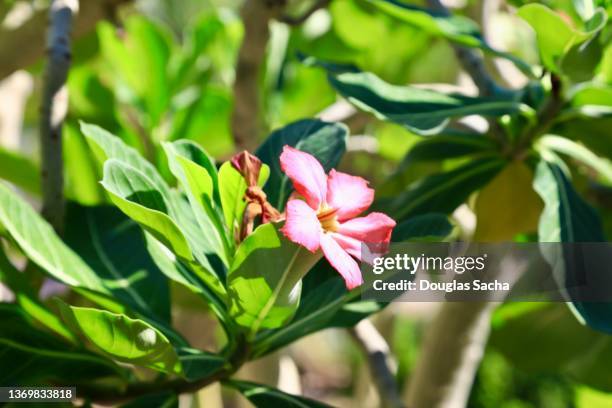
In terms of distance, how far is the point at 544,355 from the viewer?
112 cm

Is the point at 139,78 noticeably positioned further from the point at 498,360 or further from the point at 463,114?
the point at 498,360

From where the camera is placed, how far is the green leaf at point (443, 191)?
34.4 inches

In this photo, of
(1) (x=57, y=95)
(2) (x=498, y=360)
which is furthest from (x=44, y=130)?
(2) (x=498, y=360)

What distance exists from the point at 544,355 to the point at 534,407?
7.60 ft

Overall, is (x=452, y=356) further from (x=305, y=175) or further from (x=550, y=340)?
(x=305, y=175)

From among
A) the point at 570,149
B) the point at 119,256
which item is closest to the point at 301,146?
the point at 119,256

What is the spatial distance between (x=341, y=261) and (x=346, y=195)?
0.06m

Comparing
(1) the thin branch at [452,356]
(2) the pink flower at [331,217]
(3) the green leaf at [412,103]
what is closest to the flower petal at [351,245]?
(2) the pink flower at [331,217]

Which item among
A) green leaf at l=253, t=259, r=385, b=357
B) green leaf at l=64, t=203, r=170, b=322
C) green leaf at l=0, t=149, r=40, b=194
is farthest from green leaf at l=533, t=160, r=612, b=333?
green leaf at l=0, t=149, r=40, b=194

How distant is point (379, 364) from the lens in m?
0.99

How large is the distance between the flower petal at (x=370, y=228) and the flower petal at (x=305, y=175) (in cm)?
3

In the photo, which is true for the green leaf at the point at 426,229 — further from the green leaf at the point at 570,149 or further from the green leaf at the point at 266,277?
the green leaf at the point at 570,149

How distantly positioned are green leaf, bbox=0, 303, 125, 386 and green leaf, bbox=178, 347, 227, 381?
9cm

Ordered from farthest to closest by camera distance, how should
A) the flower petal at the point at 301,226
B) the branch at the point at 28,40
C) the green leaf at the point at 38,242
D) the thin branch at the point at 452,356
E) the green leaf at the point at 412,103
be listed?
the branch at the point at 28,40, the thin branch at the point at 452,356, the green leaf at the point at 412,103, the green leaf at the point at 38,242, the flower petal at the point at 301,226
